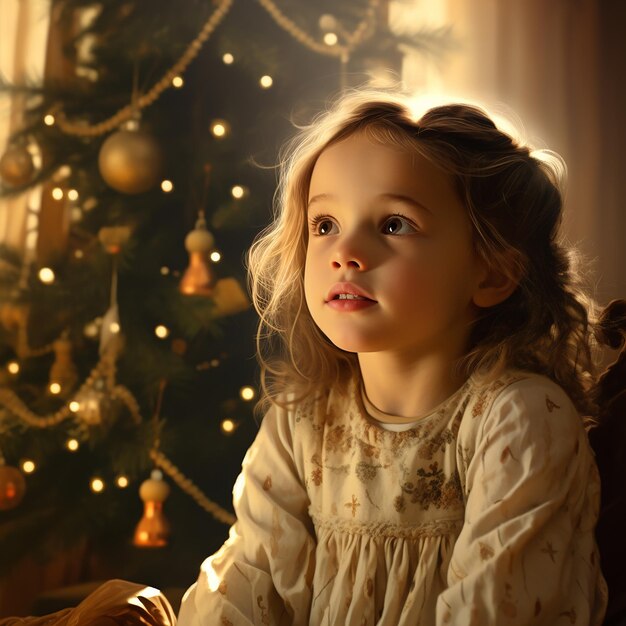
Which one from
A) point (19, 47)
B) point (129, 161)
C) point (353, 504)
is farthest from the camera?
point (19, 47)

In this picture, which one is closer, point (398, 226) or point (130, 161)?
point (398, 226)

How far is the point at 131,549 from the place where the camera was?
8.63 feet

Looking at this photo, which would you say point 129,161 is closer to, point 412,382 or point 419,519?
point 412,382

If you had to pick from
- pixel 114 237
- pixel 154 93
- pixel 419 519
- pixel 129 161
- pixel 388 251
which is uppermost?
pixel 154 93

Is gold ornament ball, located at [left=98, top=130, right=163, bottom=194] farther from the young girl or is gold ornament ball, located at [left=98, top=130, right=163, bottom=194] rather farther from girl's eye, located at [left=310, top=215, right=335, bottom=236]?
girl's eye, located at [left=310, top=215, right=335, bottom=236]

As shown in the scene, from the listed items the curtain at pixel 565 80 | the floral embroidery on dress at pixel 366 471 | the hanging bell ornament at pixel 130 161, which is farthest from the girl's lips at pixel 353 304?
the curtain at pixel 565 80

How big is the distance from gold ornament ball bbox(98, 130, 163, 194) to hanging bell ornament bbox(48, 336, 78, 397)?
0.47 m

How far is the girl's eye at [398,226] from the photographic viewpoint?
1.15 meters

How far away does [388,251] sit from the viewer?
1.14m

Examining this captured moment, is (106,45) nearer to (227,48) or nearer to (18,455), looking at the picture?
Result: (227,48)

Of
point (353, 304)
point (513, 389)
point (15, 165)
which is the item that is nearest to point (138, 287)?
point (15, 165)

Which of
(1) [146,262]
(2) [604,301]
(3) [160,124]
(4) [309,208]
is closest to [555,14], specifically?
(2) [604,301]

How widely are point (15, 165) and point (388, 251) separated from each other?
168cm

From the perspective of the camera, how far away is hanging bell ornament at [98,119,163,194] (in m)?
2.42
